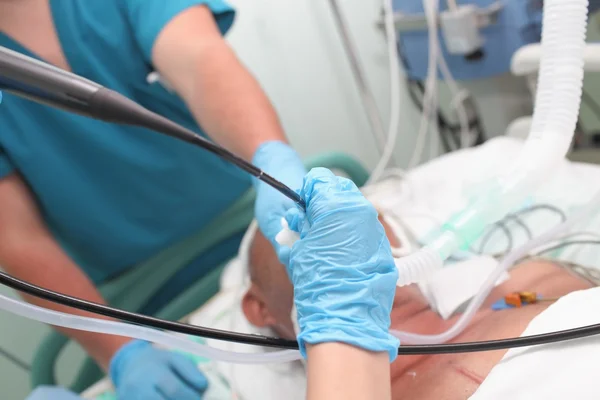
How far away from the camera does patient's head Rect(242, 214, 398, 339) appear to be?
1050 mm

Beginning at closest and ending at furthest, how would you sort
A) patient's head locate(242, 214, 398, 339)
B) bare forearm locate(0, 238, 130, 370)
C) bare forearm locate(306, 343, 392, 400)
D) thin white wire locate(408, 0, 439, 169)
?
bare forearm locate(306, 343, 392, 400) < patient's head locate(242, 214, 398, 339) < bare forearm locate(0, 238, 130, 370) < thin white wire locate(408, 0, 439, 169)

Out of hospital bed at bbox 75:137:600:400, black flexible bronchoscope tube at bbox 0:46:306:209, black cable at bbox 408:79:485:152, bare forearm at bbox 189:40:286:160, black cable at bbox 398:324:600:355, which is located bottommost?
black cable at bbox 408:79:485:152

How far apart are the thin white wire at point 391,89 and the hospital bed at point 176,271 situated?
45 centimetres

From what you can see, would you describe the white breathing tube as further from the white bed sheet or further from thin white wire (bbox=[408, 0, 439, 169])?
thin white wire (bbox=[408, 0, 439, 169])

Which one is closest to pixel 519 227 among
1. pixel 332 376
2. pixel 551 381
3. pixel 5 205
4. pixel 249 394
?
pixel 551 381

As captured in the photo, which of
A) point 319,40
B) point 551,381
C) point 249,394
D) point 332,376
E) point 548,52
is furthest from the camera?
point 319,40

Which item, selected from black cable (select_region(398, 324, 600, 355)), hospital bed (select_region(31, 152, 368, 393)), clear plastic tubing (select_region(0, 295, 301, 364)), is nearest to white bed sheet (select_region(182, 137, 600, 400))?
hospital bed (select_region(31, 152, 368, 393))

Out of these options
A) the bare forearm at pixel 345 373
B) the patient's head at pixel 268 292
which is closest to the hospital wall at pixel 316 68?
the patient's head at pixel 268 292

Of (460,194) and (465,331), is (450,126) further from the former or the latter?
(465,331)

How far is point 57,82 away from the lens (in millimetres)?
557

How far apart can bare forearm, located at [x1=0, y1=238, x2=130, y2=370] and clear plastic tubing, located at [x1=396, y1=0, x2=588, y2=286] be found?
80 centimetres

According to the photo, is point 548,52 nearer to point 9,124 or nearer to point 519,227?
point 519,227

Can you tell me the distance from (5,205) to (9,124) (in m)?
0.19

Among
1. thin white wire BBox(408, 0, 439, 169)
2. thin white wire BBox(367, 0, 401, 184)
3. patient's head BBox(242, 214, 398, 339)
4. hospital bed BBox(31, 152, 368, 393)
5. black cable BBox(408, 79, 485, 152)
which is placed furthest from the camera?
black cable BBox(408, 79, 485, 152)
